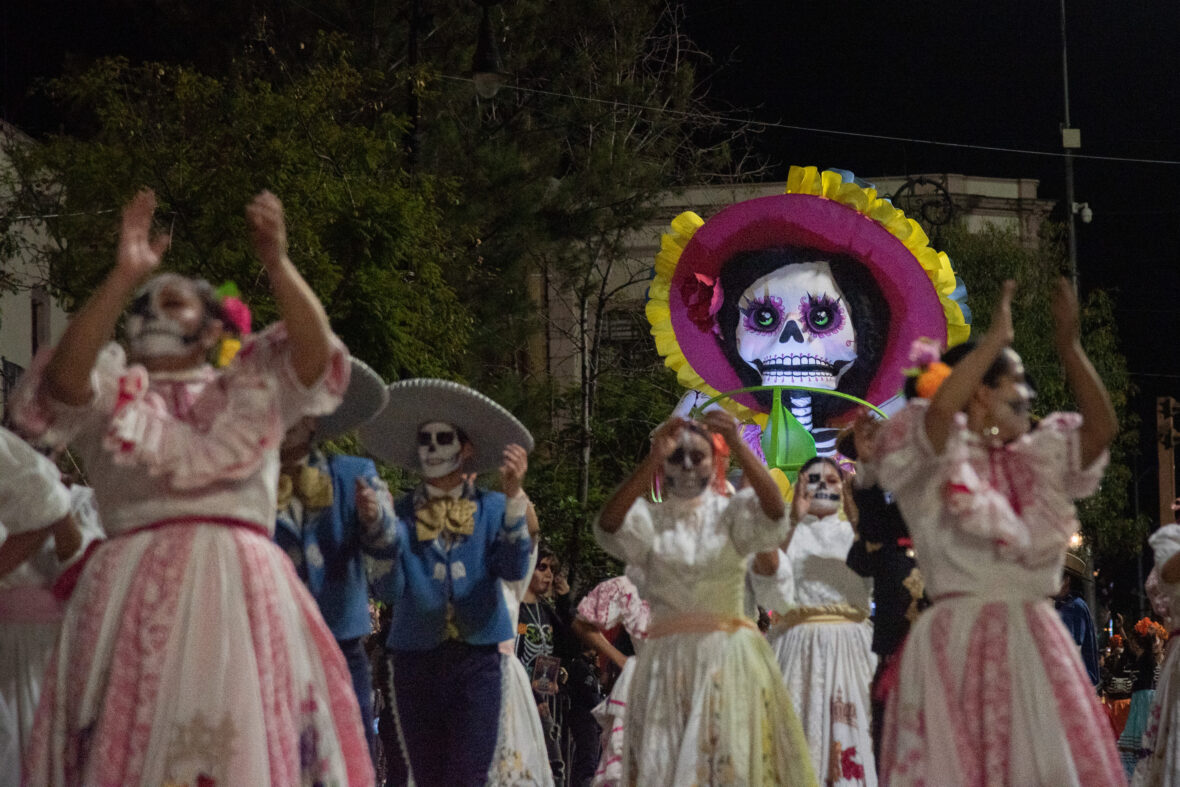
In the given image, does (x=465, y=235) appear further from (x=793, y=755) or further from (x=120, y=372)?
(x=120, y=372)

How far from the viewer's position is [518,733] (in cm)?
1077

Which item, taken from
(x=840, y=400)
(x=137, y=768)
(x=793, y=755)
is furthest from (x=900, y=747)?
(x=840, y=400)

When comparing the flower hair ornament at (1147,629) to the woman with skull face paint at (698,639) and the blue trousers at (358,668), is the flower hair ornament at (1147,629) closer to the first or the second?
the woman with skull face paint at (698,639)

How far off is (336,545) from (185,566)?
7.51 ft

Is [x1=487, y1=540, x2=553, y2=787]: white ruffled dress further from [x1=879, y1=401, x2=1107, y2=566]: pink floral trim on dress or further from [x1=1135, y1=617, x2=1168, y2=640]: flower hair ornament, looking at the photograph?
[x1=1135, y1=617, x2=1168, y2=640]: flower hair ornament

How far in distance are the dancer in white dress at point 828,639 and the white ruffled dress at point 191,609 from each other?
4830mm

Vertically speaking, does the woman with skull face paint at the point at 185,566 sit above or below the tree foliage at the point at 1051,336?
below

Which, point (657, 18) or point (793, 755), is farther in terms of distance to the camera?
point (657, 18)

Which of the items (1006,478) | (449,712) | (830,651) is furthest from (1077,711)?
(830,651)

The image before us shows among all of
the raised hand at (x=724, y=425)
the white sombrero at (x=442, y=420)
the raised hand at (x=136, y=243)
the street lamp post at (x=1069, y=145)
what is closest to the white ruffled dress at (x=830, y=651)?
the white sombrero at (x=442, y=420)

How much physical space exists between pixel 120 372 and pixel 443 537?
3.08 m

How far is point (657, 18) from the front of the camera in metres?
29.1

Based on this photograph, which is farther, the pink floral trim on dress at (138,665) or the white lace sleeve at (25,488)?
the white lace sleeve at (25,488)

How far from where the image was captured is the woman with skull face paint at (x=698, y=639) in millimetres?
8234
